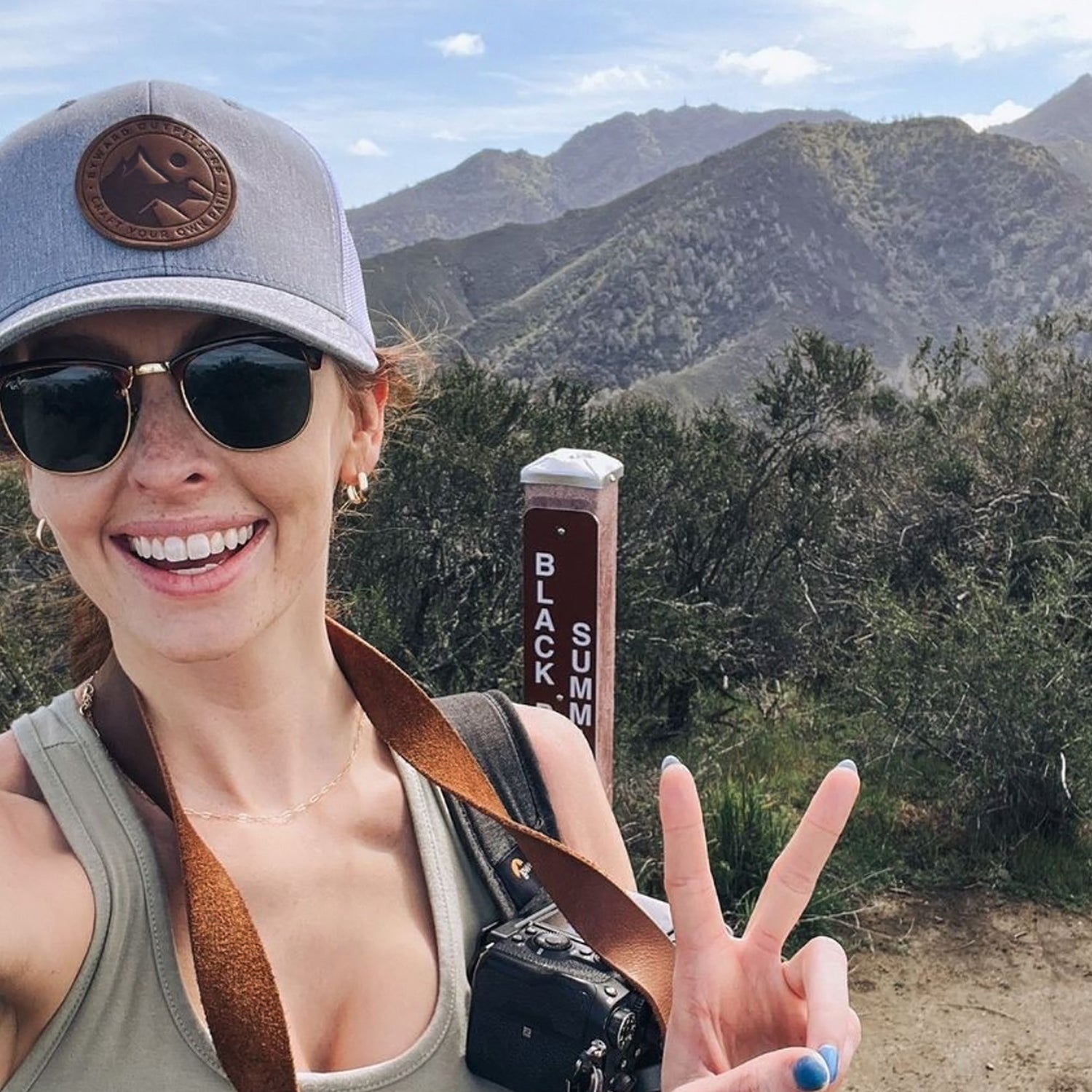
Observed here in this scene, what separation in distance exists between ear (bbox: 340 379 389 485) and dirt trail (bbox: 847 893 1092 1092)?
2.87m

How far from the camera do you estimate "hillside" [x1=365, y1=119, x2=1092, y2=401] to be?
3978 cm

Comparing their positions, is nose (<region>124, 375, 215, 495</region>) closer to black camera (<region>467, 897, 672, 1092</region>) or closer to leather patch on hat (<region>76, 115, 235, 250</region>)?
leather patch on hat (<region>76, 115, 235, 250</region>)

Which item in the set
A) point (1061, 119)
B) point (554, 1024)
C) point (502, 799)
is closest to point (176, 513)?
point (502, 799)

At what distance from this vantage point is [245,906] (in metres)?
0.89

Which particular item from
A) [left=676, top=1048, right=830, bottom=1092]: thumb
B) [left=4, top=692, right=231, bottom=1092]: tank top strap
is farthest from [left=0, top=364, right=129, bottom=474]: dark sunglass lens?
[left=676, top=1048, right=830, bottom=1092]: thumb

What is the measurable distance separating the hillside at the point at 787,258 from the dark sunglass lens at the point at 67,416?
1386 inches

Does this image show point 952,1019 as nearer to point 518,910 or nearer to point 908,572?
point 908,572

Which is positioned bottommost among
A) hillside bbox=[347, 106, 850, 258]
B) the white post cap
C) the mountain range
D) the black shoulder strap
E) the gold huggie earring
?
the black shoulder strap

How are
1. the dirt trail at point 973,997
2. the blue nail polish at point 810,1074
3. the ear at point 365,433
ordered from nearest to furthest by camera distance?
the blue nail polish at point 810,1074 < the ear at point 365,433 < the dirt trail at point 973,997

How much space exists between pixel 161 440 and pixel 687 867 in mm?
507

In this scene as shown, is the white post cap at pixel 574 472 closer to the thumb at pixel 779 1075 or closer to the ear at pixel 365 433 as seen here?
the ear at pixel 365 433

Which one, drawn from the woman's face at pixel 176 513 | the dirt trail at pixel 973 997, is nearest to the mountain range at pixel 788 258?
the dirt trail at pixel 973 997

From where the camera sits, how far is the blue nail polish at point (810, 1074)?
29.0 inches

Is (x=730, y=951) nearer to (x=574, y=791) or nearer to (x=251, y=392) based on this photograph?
(x=574, y=791)
